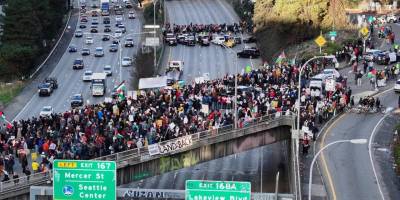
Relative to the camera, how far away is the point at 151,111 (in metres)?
47.6

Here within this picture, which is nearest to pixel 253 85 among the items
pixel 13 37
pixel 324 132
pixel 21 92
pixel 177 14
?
pixel 324 132

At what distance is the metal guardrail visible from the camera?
3659 centimetres

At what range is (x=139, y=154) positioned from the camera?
139ft

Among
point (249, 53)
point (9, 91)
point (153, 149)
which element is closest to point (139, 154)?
point (153, 149)

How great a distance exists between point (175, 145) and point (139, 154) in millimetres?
2496

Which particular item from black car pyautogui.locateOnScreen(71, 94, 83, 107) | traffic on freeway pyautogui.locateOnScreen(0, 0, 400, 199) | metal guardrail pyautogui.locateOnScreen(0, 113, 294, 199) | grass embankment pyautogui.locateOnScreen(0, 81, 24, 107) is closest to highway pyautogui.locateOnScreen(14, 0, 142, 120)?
traffic on freeway pyautogui.locateOnScreen(0, 0, 400, 199)

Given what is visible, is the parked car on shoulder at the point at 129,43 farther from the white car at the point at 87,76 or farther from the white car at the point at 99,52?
the white car at the point at 87,76

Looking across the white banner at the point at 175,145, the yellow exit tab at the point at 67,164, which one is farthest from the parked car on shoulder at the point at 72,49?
the yellow exit tab at the point at 67,164

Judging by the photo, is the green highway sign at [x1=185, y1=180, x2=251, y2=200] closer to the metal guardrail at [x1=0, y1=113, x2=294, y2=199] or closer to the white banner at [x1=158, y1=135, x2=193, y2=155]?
the metal guardrail at [x1=0, y1=113, x2=294, y2=199]

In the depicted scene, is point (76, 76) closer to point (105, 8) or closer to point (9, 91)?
point (9, 91)

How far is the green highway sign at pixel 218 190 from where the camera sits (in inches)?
1107

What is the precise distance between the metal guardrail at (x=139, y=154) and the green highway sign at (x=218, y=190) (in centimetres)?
1092

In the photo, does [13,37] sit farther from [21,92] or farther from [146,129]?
[146,129]

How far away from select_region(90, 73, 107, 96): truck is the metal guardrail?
35367 millimetres
